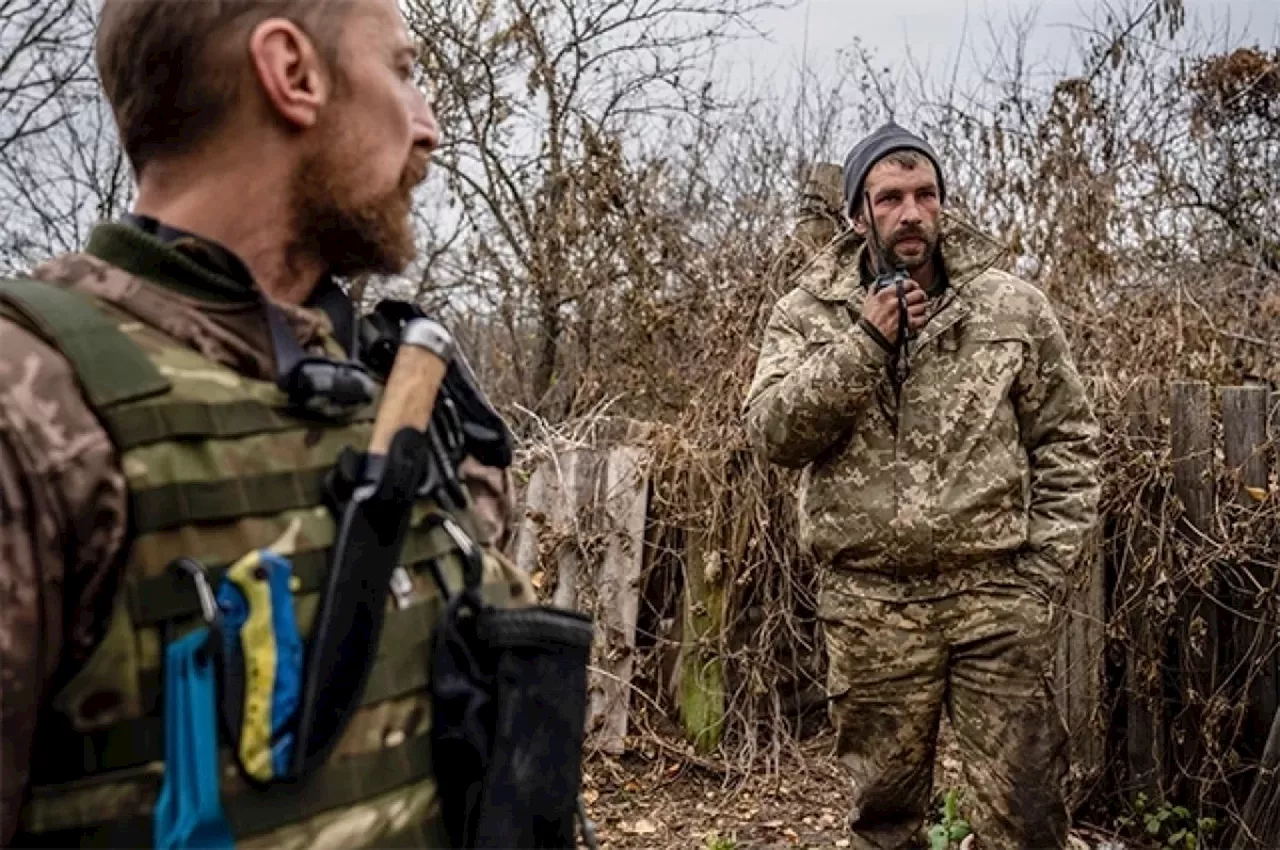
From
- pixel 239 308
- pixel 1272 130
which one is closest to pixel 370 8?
pixel 239 308

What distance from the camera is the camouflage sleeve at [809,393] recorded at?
3.58 m

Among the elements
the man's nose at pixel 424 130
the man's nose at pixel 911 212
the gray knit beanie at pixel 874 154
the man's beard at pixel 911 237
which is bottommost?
the man's nose at pixel 424 130

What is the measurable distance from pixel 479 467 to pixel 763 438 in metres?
2.10

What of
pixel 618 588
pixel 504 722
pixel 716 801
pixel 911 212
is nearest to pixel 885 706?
pixel 911 212

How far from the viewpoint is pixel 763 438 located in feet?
12.4

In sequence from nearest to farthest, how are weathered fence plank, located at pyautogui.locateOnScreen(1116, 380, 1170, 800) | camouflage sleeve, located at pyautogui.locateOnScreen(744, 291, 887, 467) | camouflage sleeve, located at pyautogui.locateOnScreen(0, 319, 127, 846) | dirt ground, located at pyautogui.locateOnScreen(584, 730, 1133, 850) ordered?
1. camouflage sleeve, located at pyautogui.locateOnScreen(0, 319, 127, 846)
2. camouflage sleeve, located at pyautogui.locateOnScreen(744, 291, 887, 467)
3. weathered fence plank, located at pyautogui.locateOnScreen(1116, 380, 1170, 800)
4. dirt ground, located at pyautogui.locateOnScreen(584, 730, 1133, 850)

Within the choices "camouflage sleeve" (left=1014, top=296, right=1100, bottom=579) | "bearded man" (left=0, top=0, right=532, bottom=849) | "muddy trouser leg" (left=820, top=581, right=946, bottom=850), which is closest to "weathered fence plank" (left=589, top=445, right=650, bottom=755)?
"muddy trouser leg" (left=820, top=581, right=946, bottom=850)

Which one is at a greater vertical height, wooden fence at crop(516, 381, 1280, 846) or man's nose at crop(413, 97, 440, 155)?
man's nose at crop(413, 97, 440, 155)

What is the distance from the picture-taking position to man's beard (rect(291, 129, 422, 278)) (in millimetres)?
1437

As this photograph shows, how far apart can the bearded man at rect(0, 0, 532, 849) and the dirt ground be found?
3.83m

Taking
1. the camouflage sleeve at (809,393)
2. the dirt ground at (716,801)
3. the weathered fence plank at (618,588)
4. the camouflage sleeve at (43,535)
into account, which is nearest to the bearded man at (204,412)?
the camouflage sleeve at (43,535)

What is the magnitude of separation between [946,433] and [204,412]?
2.74m

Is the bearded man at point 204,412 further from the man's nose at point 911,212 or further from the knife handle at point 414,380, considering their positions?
the man's nose at point 911,212

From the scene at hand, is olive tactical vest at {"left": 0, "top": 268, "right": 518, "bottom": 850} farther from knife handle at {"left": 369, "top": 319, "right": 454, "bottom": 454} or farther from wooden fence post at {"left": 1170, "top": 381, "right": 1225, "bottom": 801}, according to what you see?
wooden fence post at {"left": 1170, "top": 381, "right": 1225, "bottom": 801}
